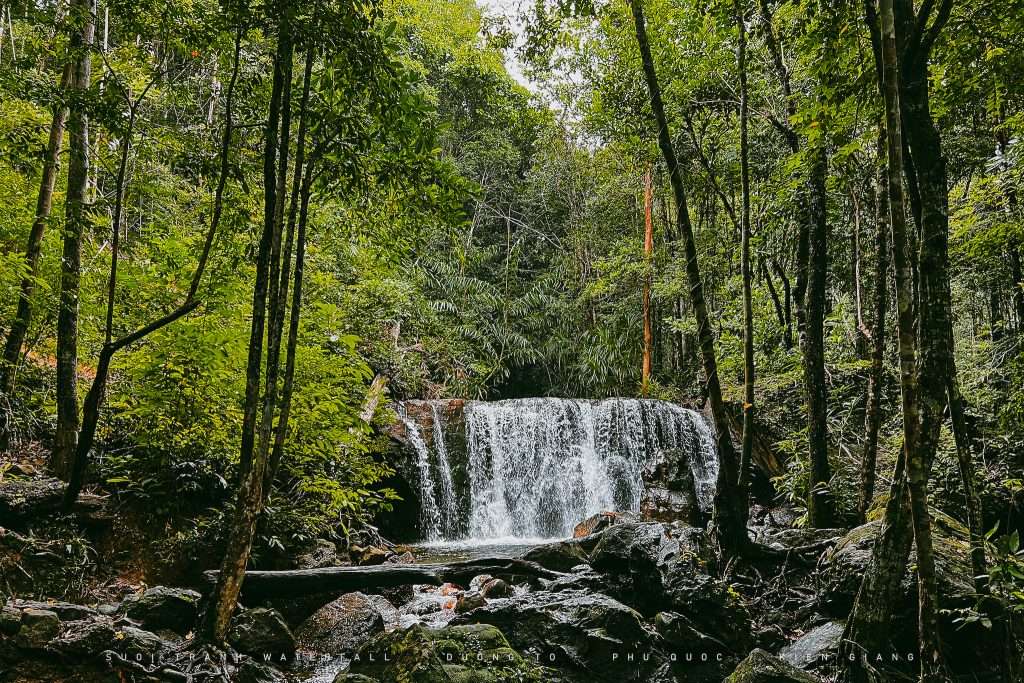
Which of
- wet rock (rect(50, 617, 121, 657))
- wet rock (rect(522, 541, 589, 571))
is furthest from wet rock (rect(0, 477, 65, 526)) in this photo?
wet rock (rect(522, 541, 589, 571))

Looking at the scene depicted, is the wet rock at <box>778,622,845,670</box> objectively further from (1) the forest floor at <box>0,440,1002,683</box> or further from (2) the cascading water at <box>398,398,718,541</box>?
(2) the cascading water at <box>398,398,718,541</box>

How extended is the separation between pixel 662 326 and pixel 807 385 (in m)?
13.6

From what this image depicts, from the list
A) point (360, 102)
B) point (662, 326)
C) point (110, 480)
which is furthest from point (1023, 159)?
point (662, 326)

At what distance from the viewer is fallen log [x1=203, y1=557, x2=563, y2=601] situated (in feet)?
17.5

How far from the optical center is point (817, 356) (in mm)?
7137

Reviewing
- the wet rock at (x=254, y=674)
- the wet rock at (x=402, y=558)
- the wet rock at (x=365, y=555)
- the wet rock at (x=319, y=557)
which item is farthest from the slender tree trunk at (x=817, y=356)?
the wet rock at (x=254, y=674)

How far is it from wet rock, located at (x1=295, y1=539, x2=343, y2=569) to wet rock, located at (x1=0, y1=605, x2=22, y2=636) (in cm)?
269

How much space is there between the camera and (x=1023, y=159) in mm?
5969

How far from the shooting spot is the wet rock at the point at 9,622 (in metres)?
3.87

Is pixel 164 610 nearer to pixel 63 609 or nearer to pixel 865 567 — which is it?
pixel 63 609

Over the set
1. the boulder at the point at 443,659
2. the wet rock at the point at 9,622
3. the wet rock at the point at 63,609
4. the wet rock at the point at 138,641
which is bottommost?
the boulder at the point at 443,659

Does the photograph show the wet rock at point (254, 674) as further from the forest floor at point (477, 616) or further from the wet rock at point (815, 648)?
the wet rock at point (815, 648)

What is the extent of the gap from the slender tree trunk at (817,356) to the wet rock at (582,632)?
352 cm

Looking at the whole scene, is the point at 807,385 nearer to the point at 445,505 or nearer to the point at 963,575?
the point at 963,575
